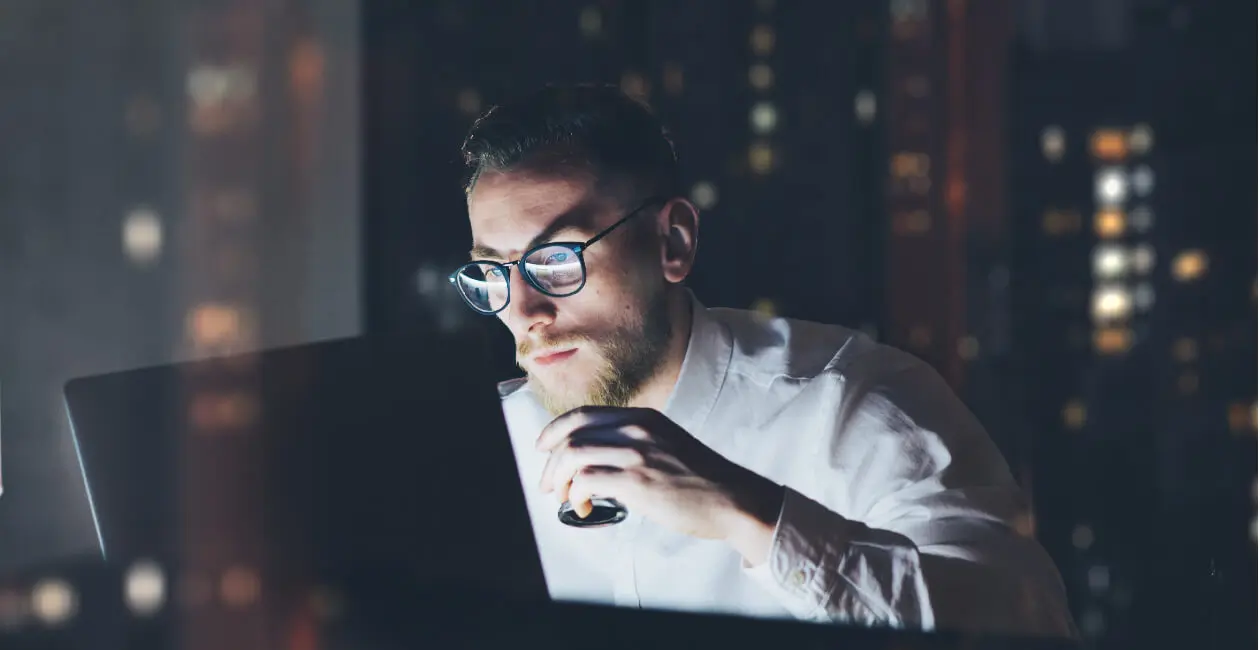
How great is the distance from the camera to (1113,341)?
1952 mm

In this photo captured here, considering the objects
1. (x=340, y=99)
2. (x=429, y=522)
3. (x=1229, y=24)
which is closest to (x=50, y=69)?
(x=340, y=99)

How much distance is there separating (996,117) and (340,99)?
1495 millimetres

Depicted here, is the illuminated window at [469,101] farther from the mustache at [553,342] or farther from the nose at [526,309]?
the mustache at [553,342]

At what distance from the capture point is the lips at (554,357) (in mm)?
2080

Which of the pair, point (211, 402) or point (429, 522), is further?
point (211, 402)

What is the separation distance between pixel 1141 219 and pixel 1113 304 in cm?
17

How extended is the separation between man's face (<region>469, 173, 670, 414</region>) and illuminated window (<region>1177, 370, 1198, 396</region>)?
3.17ft

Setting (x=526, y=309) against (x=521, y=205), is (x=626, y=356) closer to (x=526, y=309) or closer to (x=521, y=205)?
(x=526, y=309)

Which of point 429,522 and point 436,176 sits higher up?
point 436,176

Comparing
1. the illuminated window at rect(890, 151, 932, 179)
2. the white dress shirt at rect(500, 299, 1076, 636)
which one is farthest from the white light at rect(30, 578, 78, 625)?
the illuminated window at rect(890, 151, 932, 179)

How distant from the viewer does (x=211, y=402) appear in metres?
2.43

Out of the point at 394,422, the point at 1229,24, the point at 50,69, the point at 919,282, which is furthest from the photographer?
the point at 50,69

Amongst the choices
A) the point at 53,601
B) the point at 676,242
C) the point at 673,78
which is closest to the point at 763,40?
the point at 673,78

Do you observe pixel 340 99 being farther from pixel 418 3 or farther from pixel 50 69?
pixel 50 69
